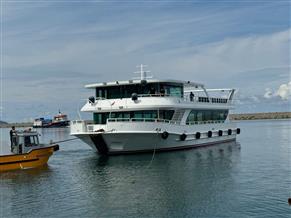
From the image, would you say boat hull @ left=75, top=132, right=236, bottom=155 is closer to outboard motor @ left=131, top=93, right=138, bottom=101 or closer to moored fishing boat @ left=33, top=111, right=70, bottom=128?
outboard motor @ left=131, top=93, right=138, bottom=101

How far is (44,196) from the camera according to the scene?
65.6 feet

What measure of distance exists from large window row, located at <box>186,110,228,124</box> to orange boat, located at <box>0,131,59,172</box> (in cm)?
1308

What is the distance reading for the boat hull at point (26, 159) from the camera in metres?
27.1

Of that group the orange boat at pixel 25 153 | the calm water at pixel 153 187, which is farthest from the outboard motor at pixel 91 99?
the orange boat at pixel 25 153

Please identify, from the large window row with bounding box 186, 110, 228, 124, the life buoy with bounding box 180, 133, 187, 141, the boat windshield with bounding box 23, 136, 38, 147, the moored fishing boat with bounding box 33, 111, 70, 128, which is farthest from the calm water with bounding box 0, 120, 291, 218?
the moored fishing boat with bounding box 33, 111, 70, 128

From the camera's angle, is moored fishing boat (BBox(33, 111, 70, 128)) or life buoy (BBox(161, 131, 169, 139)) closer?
life buoy (BBox(161, 131, 169, 139))

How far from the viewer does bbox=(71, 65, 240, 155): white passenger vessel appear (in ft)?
105

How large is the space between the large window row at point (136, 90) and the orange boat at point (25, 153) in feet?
23.9

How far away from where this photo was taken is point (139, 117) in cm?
3341

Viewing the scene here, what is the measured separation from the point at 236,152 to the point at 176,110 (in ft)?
22.4

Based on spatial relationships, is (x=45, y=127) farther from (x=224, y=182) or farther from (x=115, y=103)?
(x=224, y=182)

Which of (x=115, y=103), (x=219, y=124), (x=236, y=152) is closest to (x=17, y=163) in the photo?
(x=115, y=103)

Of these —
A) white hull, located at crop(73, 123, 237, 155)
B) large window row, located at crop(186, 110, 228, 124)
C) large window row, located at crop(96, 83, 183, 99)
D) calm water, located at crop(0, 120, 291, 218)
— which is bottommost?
calm water, located at crop(0, 120, 291, 218)

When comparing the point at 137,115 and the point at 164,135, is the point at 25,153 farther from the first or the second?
the point at 164,135
